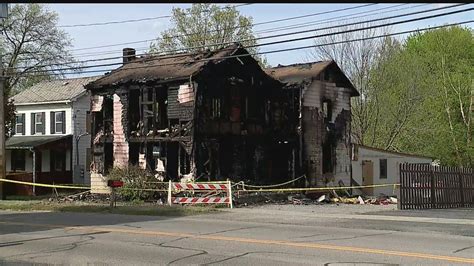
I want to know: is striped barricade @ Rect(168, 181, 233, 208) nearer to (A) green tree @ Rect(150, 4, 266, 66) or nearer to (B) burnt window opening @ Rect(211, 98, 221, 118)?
(B) burnt window opening @ Rect(211, 98, 221, 118)

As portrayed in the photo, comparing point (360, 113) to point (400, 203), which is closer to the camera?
point (400, 203)

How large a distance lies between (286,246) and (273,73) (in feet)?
79.2

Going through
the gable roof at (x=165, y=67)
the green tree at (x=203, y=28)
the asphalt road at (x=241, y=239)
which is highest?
the green tree at (x=203, y=28)

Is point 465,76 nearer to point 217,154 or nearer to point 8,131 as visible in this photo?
point 217,154

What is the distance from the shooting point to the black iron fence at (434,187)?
22.9 metres

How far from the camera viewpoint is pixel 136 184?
27.0 m

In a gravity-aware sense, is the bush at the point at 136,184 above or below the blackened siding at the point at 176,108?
below

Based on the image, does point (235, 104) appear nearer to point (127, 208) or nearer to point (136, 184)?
point (136, 184)

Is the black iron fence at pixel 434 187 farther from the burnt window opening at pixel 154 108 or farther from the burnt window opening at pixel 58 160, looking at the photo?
the burnt window opening at pixel 58 160

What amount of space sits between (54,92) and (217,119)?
1830cm

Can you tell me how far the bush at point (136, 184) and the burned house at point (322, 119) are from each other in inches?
333

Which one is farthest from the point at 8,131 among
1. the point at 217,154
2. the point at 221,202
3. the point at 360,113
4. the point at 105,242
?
the point at 105,242

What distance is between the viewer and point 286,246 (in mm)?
12023

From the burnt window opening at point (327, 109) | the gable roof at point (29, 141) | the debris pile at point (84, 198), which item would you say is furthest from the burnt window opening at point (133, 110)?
Answer: the burnt window opening at point (327, 109)
